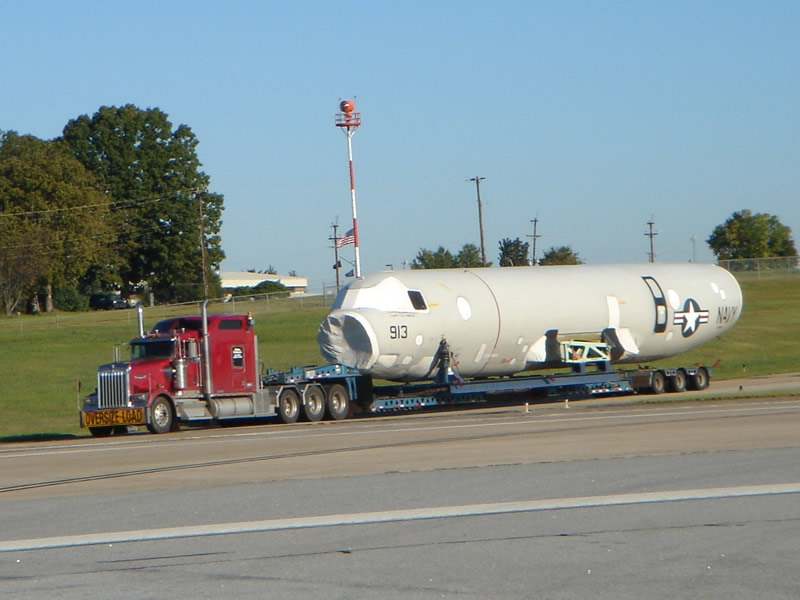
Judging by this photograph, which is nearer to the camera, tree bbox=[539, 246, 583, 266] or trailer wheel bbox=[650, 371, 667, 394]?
trailer wheel bbox=[650, 371, 667, 394]

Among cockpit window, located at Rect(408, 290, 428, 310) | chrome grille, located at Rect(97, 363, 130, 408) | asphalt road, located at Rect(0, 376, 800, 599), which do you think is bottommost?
asphalt road, located at Rect(0, 376, 800, 599)

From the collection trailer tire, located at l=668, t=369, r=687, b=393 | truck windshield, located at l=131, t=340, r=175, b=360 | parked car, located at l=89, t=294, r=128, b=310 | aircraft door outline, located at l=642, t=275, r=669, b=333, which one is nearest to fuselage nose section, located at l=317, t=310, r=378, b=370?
truck windshield, located at l=131, t=340, r=175, b=360

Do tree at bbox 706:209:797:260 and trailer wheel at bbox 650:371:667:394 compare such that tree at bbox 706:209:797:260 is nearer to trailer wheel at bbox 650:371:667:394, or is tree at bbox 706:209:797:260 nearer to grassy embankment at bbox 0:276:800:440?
grassy embankment at bbox 0:276:800:440

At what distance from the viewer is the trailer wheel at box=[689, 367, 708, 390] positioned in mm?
37000

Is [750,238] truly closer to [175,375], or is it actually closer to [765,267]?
[765,267]

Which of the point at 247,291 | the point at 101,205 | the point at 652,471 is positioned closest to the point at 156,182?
the point at 101,205

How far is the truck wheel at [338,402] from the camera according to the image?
3020 cm

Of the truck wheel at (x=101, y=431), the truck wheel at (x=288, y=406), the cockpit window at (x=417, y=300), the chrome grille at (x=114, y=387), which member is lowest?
the truck wheel at (x=101, y=431)

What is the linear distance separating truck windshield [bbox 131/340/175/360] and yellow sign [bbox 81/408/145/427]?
5.15 feet

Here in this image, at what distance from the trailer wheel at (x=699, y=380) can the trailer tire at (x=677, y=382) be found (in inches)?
15.8

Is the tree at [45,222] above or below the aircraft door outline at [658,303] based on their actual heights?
above

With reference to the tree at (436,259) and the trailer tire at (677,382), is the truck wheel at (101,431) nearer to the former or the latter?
the trailer tire at (677,382)

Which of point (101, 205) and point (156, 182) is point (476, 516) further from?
point (156, 182)

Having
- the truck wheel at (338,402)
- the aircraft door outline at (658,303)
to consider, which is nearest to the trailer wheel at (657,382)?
the aircraft door outline at (658,303)
